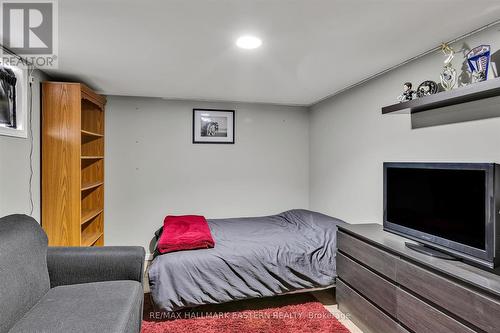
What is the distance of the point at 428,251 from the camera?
2006mm

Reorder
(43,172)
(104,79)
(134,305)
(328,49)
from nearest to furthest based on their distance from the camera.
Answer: (134,305)
(328,49)
(43,172)
(104,79)

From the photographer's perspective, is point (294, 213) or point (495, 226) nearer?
point (495, 226)

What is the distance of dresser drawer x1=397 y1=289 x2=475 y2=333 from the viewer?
164 centimetres

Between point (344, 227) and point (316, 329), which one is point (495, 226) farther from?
point (316, 329)

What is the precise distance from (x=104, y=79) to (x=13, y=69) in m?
0.85

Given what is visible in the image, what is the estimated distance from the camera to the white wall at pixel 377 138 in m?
2.07

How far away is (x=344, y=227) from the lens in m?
2.74

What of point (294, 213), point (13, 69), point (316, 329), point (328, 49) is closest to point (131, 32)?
point (13, 69)

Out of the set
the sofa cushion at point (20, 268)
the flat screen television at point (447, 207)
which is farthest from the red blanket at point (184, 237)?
the flat screen television at point (447, 207)

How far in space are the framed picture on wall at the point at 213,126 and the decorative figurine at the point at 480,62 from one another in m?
3.05

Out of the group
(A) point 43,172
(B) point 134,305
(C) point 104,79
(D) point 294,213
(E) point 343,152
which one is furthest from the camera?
(D) point 294,213

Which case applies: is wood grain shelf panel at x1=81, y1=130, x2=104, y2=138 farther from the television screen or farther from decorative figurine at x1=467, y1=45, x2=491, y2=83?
decorative figurine at x1=467, y1=45, x2=491, y2=83

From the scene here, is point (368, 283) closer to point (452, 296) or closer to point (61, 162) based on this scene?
point (452, 296)

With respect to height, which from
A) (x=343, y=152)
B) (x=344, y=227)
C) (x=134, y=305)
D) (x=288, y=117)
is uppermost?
(x=288, y=117)
